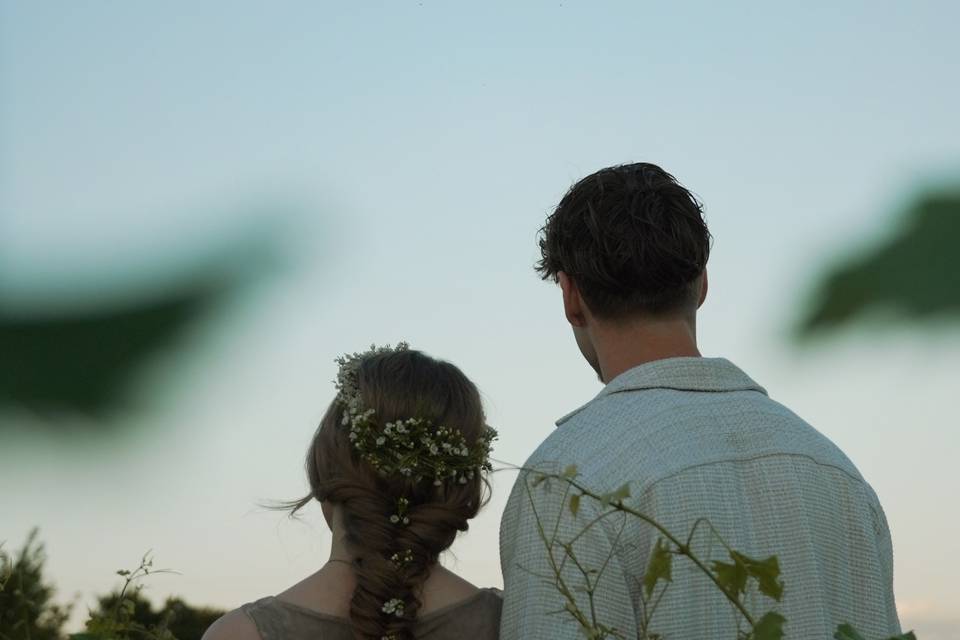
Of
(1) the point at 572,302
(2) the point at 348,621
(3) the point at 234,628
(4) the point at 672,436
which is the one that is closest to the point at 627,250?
(1) the point at 572,302

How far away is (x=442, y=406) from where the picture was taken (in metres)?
2.54

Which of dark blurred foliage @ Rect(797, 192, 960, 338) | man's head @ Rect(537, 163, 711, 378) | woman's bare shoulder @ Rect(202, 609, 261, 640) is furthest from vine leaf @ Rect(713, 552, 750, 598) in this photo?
woman's bare shoulder @ Rect(202, 609, 261, 640)

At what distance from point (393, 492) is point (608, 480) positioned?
2.66ft

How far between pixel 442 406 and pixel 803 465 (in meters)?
0.91

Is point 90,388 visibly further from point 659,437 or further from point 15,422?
point 659,437

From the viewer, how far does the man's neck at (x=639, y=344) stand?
203 cm

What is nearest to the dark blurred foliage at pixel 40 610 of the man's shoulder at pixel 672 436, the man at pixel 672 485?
the man at pixel 672 485

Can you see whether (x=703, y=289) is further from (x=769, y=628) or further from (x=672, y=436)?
(x=769, y=628)

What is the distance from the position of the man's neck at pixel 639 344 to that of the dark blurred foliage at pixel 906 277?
0.35 metres

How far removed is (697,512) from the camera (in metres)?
1.78

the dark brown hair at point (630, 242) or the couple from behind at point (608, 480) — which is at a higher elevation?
the dark brown hair at point (630, 242)

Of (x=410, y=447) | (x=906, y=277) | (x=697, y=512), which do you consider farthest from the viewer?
(x=410, y=447)

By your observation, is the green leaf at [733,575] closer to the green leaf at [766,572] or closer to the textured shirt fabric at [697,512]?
the green leaf at [766,572]

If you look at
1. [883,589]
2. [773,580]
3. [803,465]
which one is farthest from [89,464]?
[883,589]
